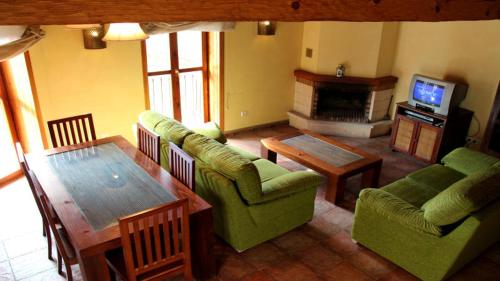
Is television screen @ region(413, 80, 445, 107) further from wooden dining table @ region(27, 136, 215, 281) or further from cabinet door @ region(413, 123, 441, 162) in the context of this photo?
wooden dining table @ region(27, 136, 215, 281)

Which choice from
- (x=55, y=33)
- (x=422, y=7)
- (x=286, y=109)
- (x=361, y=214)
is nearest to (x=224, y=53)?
(x=286, y=109)

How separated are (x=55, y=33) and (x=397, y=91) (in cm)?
508

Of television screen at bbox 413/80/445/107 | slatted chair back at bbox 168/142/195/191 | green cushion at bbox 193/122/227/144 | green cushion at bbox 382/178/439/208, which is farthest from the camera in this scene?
television screen at bbox 413/80/445/107

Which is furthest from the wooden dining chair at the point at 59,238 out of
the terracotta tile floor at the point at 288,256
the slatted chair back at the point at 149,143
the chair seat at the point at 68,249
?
→ the slatted chair back at the point at 149,143

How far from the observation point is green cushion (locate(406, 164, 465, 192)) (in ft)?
12.4

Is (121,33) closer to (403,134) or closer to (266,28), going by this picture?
(266,28)

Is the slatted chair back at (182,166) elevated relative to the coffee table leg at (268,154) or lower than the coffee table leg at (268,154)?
elevated

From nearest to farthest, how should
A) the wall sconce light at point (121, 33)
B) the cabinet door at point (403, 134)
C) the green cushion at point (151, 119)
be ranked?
the wall sconce light at point (121, 33) → the green cushion at point (151, 119) → the cabinet door at point (403, 134)

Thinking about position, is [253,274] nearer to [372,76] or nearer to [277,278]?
[277,278]

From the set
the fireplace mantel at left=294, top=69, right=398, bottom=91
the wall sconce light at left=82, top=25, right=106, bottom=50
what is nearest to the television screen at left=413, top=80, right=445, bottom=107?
the fireplace mantel at left=294, top=69, right=398, bottom=91

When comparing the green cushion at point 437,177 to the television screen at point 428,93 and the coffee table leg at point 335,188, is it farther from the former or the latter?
the television screen at point 428,93

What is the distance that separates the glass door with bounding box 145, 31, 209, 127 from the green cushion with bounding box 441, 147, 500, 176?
3.57 meters

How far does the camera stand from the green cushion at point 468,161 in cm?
390

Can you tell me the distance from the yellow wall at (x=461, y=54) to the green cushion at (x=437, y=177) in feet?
5.37
